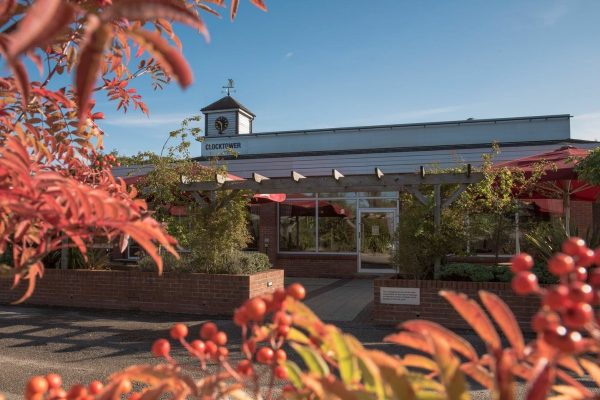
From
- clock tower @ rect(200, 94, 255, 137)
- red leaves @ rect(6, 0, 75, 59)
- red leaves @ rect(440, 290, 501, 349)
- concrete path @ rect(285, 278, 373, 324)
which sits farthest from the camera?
clock tower @ rect(200, 94, 255, 137)

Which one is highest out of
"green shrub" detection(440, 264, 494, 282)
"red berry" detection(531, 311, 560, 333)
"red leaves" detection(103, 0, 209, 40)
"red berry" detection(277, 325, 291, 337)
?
"red leaves" detection(103, 0, 209, 40)

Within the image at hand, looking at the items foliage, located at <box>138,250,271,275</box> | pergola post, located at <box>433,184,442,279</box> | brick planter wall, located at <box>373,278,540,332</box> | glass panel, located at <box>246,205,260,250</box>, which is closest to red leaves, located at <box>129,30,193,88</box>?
brick planter wall, located at <box>373,278,540,332</box>

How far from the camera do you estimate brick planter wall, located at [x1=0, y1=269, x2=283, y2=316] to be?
8609mm

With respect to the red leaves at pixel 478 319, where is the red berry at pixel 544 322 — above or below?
above

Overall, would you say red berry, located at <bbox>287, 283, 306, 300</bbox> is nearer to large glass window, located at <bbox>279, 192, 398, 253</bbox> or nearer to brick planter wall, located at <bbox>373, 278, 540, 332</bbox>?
brick planter wall, located at <bbox>373, 278, 540, 332</bbox>

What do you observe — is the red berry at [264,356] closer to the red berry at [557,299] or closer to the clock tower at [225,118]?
the red berry at [557,299]

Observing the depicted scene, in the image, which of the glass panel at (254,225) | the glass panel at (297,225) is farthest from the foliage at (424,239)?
the glass panel at (254,225)

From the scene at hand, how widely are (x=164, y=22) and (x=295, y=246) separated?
47.5 feet

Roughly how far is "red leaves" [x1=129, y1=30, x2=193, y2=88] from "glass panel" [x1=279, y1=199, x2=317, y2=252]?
15.2 m

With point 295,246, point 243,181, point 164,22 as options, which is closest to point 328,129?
point 295,246

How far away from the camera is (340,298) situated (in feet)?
35.2

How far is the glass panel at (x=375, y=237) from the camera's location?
1506 centimetres

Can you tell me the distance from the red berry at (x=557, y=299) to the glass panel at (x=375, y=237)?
47.6 ft

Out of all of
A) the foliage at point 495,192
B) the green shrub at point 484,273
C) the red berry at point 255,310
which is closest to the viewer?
the red berry at point 255,310
